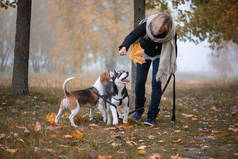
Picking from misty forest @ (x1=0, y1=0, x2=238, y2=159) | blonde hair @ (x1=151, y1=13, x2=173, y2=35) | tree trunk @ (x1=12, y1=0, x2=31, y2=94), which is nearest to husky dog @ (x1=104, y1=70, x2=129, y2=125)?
misty forest @ (x1=0, y1=0, x2=238, y2=159)

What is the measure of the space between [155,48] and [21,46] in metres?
3.93

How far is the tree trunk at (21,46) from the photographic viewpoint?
243 inches

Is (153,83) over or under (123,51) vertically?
under

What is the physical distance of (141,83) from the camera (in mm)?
4410

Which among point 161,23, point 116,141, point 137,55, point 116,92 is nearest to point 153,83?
point 137,55

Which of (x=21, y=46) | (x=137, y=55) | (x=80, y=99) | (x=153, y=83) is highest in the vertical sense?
(x=21, y=46)

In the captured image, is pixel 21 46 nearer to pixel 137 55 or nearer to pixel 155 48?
pixel 137 55

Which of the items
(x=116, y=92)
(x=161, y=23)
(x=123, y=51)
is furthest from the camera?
(x=116, y=92)

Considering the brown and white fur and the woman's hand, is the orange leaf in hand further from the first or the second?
the brown and white fur

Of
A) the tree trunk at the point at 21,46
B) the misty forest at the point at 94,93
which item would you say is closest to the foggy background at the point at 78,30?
the misty forest at the point at 94,93

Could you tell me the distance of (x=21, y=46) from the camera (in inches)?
244

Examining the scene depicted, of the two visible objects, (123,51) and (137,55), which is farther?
(137,55)

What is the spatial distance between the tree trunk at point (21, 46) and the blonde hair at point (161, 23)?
13.1 ft

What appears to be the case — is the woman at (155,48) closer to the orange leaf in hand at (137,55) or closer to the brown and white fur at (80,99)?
the orange leaf in hand at (137,55)
